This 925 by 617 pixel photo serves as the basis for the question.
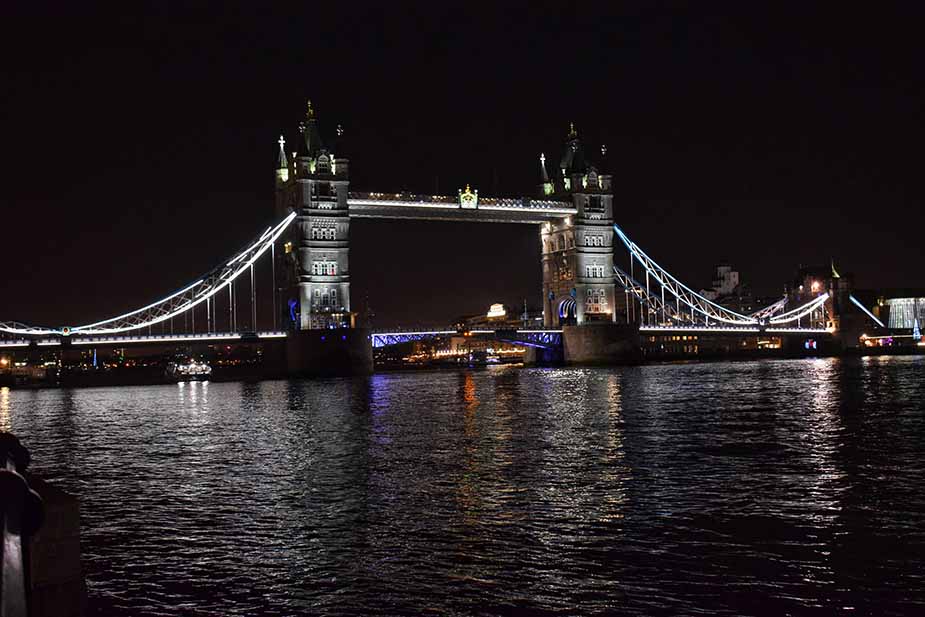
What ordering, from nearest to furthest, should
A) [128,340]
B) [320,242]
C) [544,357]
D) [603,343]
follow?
[128,340] < [320,242] < [603,343] < [544,357]

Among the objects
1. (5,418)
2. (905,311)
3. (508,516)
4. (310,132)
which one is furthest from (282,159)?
(905,311)

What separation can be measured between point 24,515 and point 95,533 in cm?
992

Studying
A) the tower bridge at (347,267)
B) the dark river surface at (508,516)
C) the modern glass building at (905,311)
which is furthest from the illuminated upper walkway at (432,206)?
the modern glass building at (905,311)

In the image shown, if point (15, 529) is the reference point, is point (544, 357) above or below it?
below

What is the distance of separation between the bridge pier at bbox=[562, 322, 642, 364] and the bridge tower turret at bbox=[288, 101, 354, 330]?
21.3 metres

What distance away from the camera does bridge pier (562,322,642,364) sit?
293 feet

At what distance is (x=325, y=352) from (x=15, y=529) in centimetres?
7108

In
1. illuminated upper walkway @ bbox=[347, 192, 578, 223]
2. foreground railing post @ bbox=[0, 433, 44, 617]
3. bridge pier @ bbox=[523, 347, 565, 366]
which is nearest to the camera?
foreground railing post @ bbox=[0, 433, 44, 617]

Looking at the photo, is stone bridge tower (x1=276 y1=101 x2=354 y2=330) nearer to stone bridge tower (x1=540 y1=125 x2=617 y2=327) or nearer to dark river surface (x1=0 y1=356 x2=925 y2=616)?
stone bridge tower (x1=540 y1=125 x2=617 y2=327)

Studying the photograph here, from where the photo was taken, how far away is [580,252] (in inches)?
3625

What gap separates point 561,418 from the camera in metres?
31.6

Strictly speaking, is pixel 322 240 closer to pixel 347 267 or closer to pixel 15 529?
pixel 347 267

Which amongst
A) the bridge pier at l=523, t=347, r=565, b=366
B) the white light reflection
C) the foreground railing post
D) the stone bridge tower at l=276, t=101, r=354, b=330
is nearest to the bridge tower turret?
the stone bridge tower at l=276, t=101, r=354, b=330

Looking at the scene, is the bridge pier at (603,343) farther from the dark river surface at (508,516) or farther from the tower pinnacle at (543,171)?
the dark river surface at (508,516)
